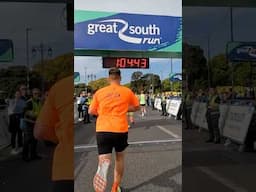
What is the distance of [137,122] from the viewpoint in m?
2.91

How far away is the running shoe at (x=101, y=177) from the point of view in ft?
9.28

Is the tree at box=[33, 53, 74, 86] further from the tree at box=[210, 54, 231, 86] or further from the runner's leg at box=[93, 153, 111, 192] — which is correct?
the tree at box=[210, 54, 231, 86]

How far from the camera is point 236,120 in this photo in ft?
13.2

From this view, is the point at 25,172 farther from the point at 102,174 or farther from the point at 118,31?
the point at 118,31

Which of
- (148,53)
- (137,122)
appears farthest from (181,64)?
(137,122)

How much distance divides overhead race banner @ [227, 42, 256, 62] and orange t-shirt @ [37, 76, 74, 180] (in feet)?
3.65

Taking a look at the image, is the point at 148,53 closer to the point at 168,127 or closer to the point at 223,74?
the point at 168,127

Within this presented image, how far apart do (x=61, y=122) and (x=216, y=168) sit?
1.30m

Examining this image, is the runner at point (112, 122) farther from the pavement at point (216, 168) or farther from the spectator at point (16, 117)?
the pavement at point (216, 168)

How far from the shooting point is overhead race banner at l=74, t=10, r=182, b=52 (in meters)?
2.76

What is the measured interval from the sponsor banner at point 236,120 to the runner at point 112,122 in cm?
99

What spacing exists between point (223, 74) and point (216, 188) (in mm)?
863

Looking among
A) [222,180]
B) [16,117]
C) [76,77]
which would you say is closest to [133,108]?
[76,77]

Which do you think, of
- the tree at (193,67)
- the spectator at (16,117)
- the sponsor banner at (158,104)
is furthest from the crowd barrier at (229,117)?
the spectator at (16,117)
